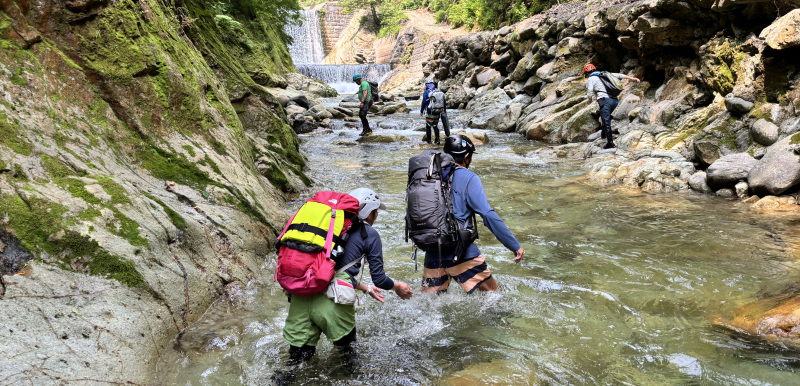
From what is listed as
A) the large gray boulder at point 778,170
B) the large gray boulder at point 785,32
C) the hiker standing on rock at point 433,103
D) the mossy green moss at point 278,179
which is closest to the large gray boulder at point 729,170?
the large gray boulder at point 778,170

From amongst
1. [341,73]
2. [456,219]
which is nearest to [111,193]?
[456,219]

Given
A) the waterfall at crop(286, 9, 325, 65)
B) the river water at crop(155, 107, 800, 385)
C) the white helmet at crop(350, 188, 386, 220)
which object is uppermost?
the waterfall at crop(286, 9, 325, 65)

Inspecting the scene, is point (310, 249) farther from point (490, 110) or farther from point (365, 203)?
point (490, 110)

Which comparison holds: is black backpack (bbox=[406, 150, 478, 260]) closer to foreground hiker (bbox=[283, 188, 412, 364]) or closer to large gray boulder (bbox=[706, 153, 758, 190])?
foreground hiker (bbox=[283, 188, 412, 364])

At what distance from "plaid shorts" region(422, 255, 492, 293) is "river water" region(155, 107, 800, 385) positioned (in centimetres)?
25

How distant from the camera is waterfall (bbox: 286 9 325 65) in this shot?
49594 millimetres

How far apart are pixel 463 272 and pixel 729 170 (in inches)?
243

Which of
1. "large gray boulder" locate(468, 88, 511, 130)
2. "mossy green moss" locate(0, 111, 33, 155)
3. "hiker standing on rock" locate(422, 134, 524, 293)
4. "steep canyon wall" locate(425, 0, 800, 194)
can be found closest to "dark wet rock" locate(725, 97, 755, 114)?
"steep canyon wall" locate(425, 0, 800, 194)

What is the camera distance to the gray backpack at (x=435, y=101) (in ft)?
46.6

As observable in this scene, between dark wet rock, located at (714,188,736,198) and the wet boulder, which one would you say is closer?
the wet boulder

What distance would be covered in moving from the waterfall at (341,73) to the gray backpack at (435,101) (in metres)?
23.6

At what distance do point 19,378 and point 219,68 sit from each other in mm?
7745

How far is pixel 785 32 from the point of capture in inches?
305

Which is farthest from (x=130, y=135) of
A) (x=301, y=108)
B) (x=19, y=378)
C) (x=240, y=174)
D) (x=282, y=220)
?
(x=301, y=108)
